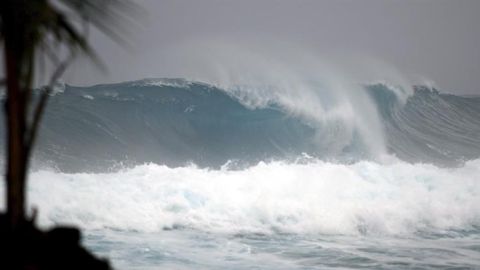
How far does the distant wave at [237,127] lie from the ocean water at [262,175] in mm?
80

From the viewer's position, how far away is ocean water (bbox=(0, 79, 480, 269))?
12258mm

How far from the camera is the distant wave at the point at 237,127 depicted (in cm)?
2330

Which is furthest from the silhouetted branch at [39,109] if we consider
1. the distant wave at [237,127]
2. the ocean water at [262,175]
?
the distant wave at [237,127]

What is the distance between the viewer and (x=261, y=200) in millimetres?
16344

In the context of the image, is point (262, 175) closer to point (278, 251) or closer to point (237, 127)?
point (278, 251)

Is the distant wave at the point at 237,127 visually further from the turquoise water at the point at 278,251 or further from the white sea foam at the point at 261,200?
the turquoise water at the point at 278,251

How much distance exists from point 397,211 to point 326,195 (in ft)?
6.85

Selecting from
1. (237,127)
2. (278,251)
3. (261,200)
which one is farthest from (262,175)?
(237,127)

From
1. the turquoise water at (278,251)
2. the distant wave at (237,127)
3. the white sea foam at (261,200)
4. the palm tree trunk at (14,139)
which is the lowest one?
the palm tree trunk at (14,139)

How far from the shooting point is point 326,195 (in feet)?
57.7

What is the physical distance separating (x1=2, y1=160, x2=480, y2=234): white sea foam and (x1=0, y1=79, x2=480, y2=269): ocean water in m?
0.05

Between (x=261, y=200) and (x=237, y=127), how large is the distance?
10.5 m

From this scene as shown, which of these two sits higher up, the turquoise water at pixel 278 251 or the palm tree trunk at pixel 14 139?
the turquoise water at pixel 278 251

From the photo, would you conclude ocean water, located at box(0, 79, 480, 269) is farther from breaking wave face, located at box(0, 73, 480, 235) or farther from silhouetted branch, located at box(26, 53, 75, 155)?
silhouetted branch, located at box(26, 53, 75, 155)
